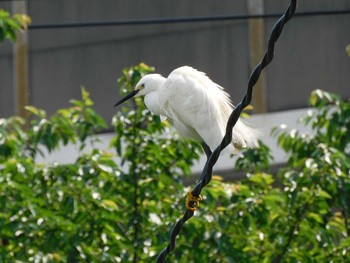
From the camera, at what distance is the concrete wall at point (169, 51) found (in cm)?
1473

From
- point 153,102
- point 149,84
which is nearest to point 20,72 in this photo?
point 149,84

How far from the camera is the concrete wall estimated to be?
14.7 metres

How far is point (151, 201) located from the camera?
32.5 feet

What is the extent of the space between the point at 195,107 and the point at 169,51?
788cm

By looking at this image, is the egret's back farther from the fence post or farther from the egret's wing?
the fence post

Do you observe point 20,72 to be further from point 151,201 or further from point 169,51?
point 151,201

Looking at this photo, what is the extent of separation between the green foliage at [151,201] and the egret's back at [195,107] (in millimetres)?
1533

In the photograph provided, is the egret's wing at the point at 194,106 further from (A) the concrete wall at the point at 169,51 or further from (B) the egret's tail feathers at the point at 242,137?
(A) the concrete wall at the point at 169,51

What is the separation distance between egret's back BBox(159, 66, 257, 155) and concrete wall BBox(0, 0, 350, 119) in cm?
654

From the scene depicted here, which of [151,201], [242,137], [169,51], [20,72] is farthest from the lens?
[20,72]

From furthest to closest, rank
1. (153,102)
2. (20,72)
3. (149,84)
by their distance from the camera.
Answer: (20,72) < (149,84) < (153,102)

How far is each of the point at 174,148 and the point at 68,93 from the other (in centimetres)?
614

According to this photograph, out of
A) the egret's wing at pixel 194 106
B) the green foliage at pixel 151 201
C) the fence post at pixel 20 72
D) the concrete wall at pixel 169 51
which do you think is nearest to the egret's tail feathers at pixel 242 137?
the egret's wing at pixel 194 106

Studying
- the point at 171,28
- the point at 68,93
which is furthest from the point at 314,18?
the point at 68,93
